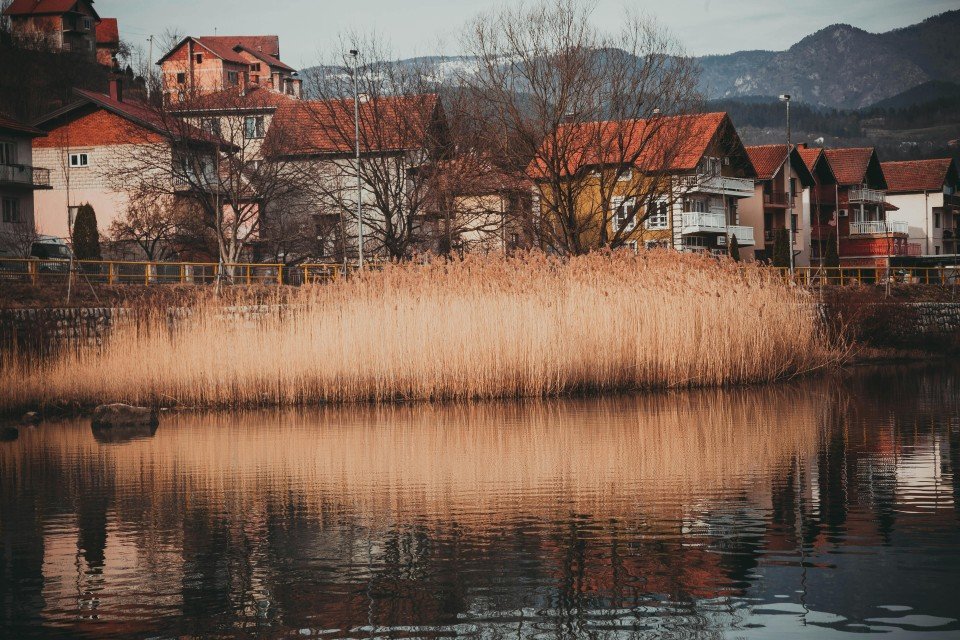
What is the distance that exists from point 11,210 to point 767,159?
4605 centimetres

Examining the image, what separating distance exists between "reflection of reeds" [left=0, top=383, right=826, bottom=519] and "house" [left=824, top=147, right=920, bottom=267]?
2611 inches

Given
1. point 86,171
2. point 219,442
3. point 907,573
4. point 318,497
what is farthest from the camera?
point 86,171

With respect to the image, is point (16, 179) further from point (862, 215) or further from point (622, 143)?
point (862, 215)

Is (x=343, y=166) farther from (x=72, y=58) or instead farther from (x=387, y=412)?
(x=72, y=58)

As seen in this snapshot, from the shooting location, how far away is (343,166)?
47219 mm

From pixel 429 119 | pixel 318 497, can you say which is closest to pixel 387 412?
pixel 318 497

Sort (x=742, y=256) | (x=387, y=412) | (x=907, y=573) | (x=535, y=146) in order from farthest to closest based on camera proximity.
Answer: (x=742, y=256) < (x=535, y=146) < (x=387, y=412) < (x=907, y=573)

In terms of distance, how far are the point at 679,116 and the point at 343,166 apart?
15425mm

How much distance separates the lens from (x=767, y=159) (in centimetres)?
7388

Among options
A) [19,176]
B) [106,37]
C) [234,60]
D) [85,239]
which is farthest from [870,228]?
[106,37]

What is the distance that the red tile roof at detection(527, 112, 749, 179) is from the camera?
121ft

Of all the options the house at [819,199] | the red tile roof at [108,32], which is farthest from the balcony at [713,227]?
the red tile roof at [108,32]

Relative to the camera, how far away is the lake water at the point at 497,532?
6.80 meters

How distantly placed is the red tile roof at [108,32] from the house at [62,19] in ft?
24.2
